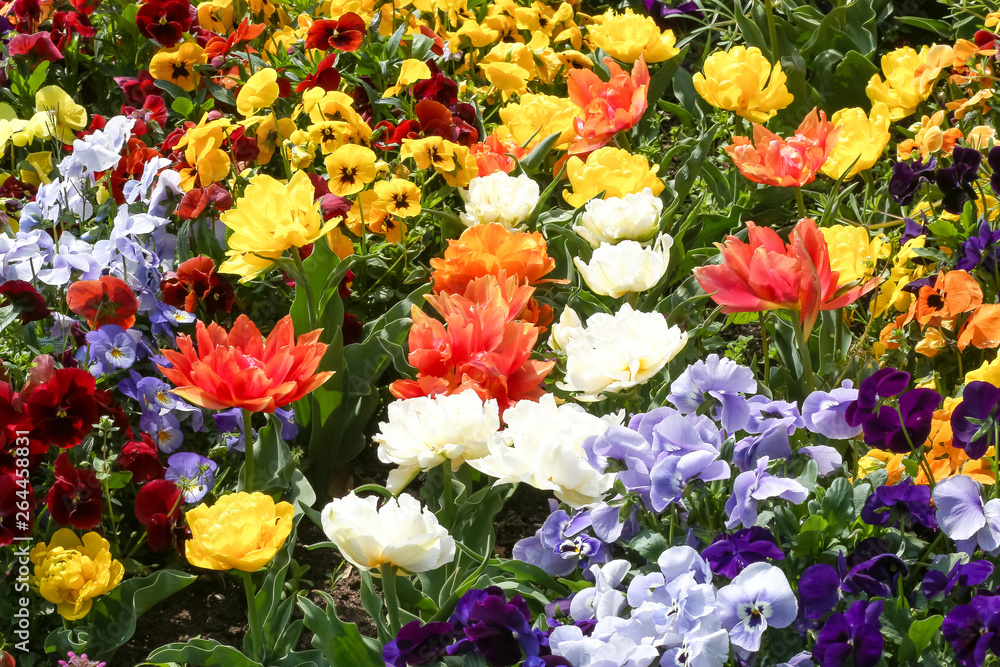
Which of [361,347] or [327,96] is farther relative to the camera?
[327,96]

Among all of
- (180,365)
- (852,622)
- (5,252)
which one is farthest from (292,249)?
(852,622)

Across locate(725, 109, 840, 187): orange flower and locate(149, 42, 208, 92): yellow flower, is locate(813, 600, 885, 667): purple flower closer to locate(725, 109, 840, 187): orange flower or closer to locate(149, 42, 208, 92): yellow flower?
locate(725, 109, 840, 187): orange flower

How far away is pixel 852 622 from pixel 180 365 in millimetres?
940

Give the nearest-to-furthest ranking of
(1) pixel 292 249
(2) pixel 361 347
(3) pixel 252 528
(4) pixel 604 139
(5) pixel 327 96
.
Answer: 1. (3) pixel 252 528
2. (1) pixel 292 249
3. (2) pixel 361 347
4. (4) pixel 604 139
5. (5) pixel 327 96

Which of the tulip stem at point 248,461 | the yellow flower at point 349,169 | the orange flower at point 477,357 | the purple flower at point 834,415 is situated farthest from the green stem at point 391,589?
the yellow flower at point 349,169

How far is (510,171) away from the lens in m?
2.10

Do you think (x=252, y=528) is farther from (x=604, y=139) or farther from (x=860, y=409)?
(x=604, y=139)

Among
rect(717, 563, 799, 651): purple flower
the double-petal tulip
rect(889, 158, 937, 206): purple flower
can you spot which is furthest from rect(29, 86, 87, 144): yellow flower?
rect(717, 563, 799, 651): purple flower

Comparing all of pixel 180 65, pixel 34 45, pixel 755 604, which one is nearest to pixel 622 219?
pixel 755 604

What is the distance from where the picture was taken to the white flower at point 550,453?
45.8 inches

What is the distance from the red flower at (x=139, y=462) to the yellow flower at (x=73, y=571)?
0.13 metres

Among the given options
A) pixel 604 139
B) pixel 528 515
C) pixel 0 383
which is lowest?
pixel 528 515

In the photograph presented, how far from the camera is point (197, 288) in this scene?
188cm

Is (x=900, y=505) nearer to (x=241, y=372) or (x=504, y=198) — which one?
(x=241, y=372)
